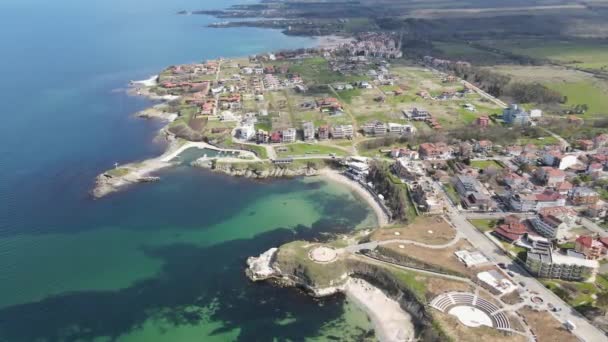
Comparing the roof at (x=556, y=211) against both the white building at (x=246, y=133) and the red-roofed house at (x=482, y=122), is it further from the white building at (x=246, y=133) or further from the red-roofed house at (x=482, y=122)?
the white building at (x=246, y=133)

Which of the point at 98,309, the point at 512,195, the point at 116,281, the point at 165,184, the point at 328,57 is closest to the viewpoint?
the point at 98,309

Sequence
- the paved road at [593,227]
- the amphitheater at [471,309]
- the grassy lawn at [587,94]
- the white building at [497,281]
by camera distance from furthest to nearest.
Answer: the grassy lawn at [587,94], the paved road at [593,227], the white building at [497,281], the amphitheater at [471,309]

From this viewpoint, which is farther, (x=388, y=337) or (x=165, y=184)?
(x=165, y=184)

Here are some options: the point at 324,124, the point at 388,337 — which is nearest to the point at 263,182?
the point at 324,124

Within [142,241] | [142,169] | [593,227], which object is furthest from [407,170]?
[142,169]

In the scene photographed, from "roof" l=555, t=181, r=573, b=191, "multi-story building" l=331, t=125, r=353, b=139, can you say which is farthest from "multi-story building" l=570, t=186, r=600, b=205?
"multi-story building" l=331, t=125, r=353, b=139

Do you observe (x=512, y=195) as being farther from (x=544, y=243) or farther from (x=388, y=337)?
(x=388, y=337)

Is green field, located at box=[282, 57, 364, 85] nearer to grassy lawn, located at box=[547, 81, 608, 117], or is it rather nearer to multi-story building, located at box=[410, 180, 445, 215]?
grassy lawn, located at box=[547, 81, 608, 117]

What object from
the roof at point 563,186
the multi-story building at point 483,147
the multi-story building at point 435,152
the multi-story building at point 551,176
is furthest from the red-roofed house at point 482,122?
the roof at point 563,186
